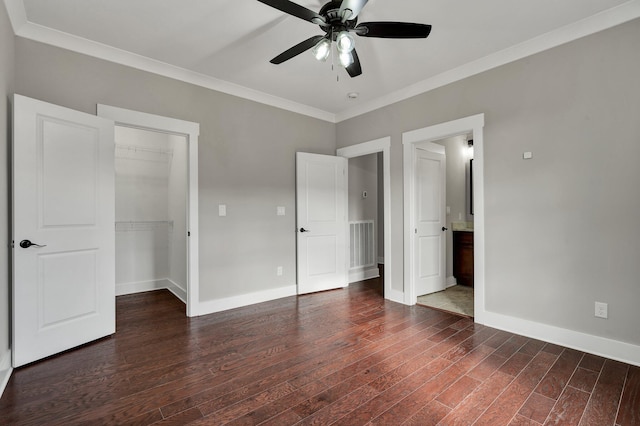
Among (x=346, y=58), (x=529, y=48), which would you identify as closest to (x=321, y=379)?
(x=346, y=58)

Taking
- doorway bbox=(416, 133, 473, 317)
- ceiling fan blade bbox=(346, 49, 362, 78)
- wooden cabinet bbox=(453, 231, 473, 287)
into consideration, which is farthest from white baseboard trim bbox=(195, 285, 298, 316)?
ceiling fan blade bbox=(346, 49, 362, 78)

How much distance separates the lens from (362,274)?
5.18 meters

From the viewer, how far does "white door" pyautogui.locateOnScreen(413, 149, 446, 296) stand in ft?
13.0

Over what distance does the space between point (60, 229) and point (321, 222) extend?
2878 millimetres

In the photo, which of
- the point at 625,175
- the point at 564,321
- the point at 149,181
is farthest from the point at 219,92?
the point at 564,321

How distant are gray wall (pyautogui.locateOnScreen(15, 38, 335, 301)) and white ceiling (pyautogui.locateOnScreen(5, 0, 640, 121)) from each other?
17 centimetres

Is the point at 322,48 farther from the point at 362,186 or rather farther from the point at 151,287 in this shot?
the point at 151,287

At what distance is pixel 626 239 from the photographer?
2346 mm

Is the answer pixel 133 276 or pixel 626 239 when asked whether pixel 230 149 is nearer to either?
pixel 133 276

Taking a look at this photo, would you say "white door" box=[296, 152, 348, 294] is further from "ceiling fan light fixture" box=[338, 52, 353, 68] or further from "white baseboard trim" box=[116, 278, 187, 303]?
"ceiling fan light fixture" box=[338, 52, 353, 68]

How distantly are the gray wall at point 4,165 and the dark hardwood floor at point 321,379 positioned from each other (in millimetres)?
394

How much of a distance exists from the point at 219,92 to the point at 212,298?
94.1 inches

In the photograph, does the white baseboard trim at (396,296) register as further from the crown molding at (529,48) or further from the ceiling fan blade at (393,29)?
the ceiling fan blade at (393,29)

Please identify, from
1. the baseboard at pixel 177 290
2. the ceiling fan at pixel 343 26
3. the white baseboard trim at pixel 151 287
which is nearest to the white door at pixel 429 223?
the ceiling fan at pixel 343 26
